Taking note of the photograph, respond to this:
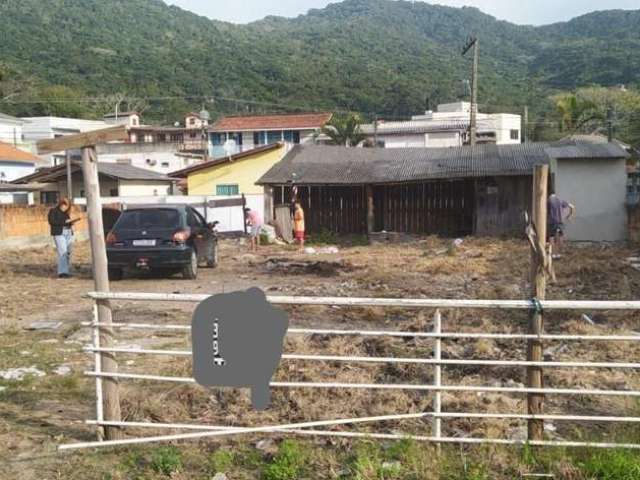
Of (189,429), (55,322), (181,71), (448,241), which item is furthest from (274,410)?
(181,71)

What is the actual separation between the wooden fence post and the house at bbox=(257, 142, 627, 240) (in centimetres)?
1802

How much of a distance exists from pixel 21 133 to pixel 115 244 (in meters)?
49.0

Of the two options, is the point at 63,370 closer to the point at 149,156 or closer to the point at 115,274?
the point at 115,274

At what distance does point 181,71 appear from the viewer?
278 ft

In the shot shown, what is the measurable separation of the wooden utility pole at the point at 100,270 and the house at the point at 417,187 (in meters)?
18.0

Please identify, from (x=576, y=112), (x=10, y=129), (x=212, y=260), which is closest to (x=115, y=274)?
(x=212, y=260)

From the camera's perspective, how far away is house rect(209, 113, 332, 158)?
177 ft

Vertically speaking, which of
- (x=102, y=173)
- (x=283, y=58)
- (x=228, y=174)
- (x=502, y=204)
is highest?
(x=283, y=58)

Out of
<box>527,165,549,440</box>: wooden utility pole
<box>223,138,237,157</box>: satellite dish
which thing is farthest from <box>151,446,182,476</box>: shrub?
<box>223,138,237,157</box>: satellite dish

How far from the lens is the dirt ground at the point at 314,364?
493 centimetres

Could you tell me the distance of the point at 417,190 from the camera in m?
24.6

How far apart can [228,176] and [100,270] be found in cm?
2887

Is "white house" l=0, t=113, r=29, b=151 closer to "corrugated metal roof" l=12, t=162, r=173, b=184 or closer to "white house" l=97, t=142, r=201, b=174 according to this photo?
"white house" l=97, t=142, r=201, b=174

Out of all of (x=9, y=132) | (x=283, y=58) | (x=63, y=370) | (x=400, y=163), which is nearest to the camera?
(x=63, y=370)
